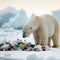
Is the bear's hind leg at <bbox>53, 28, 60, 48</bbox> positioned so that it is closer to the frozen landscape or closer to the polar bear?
the polar bear

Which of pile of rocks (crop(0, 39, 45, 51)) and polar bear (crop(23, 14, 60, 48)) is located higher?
polar bear (crop(23, 14, 60, 48))

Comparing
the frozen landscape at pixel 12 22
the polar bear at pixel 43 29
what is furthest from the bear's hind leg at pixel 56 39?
the frozen landscape at pixel 12 22

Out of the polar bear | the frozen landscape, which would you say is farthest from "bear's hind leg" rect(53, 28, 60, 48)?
the frozen landscape

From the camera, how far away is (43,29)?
1.23 meters

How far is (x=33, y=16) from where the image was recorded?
1.28m

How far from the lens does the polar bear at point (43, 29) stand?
121 cm

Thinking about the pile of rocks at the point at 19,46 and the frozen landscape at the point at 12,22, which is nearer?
the pile of rocks at the point at 19,46

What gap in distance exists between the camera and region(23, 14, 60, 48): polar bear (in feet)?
3.97

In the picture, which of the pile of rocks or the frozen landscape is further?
the frozen landscape

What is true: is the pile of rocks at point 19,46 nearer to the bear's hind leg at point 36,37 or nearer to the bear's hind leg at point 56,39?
the bear's hind leg at point 36,37

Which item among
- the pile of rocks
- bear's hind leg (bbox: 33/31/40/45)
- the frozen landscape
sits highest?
the frozen landscape

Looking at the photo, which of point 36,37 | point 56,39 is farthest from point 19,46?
point 56,39

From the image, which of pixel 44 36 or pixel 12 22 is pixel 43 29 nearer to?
pixel 44 36

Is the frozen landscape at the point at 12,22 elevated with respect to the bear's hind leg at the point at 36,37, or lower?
elevated
